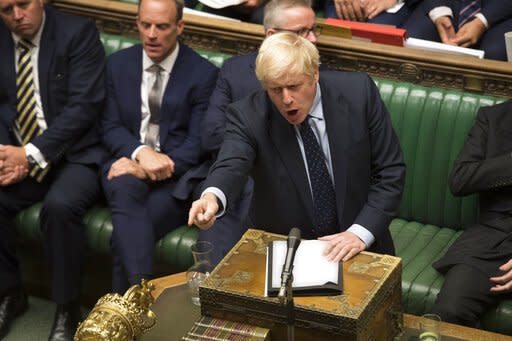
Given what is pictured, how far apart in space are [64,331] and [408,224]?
161 cm

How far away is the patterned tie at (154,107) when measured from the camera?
452cm

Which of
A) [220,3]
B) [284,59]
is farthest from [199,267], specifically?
[220,3]

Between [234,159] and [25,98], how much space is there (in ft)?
5.54

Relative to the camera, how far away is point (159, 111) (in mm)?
4516

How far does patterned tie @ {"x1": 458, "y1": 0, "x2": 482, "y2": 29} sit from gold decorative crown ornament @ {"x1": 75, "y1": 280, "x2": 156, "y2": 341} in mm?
2487

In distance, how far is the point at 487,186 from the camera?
12.6 feet

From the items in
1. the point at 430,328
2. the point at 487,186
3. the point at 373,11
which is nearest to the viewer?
the point at 430,328

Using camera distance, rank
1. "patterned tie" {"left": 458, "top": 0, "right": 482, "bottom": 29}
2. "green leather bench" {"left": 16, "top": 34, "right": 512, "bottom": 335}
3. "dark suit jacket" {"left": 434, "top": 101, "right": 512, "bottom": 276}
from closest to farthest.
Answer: "dark suit jacket" {"left": 434, "top": 101, "right": 512, "bottom": 276} < "green leather bench" {"left": 16, "top": 34, "right": 512, "bottom": 335} < "patterned tie" {"left": 458, "top": 0, "right": 482, "bottom": 29}

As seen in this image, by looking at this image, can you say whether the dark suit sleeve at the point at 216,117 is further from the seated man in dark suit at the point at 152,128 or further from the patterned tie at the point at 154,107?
the patterned tie at the point at 154,107

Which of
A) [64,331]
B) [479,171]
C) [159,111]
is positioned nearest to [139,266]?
[64,331]

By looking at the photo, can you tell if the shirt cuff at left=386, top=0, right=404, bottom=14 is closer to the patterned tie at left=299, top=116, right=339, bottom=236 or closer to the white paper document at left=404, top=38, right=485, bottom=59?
the white paper document at left=404, top=38, right=485, bottom=59

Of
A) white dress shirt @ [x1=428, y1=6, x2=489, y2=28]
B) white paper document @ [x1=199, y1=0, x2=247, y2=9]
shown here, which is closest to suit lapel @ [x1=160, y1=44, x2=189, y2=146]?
white paper document @ [x1=199, y1=0, x2=247, y2=9]

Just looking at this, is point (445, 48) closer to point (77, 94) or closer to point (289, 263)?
point (77, 94)

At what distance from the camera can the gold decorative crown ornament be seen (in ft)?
9.89
